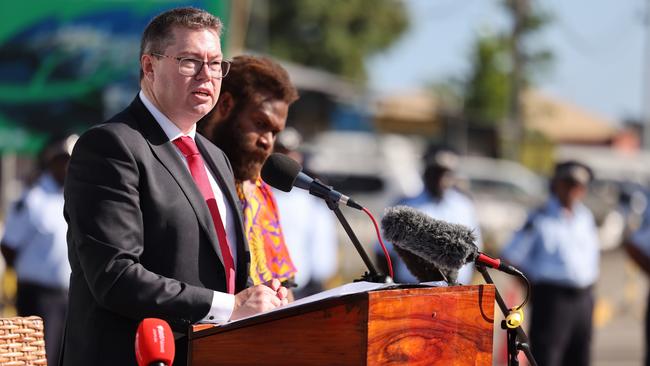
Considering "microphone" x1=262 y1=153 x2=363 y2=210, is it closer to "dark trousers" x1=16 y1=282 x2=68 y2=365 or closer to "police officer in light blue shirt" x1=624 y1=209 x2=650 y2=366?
"dark trousers" x1=16 y1=282 x2=68 y2=365

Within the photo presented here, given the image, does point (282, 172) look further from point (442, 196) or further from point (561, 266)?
point (442, 196)

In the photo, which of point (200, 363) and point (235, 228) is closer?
point (200, 363)

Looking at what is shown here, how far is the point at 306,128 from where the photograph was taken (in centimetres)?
3328

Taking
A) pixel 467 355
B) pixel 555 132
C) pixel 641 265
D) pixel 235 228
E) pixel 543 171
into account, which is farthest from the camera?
pixel 555 132

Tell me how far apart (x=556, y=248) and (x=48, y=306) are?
12.3ft

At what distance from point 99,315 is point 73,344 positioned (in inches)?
6.3

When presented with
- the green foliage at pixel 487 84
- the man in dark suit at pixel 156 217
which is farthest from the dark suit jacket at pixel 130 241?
the green foliage at pixel 487 84

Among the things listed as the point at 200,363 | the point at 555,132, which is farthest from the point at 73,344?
the point at 555,132

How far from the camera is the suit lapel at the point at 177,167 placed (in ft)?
11.2

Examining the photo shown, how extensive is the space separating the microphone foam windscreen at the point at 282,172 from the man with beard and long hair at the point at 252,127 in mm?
619

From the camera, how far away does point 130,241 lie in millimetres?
3250

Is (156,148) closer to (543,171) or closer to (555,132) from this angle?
(543,171)

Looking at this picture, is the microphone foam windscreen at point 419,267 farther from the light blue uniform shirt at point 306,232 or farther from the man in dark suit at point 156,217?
the light blue uniform shirt at point 306,232

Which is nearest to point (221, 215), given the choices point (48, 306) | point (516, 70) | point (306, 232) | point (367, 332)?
point (367, 332)
